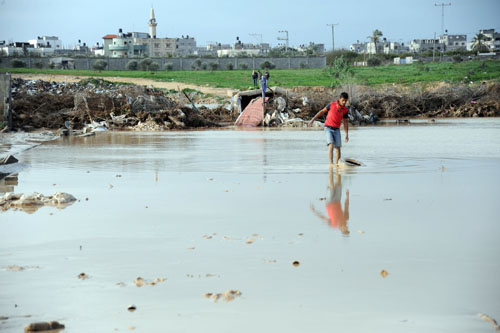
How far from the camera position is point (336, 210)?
10352 mm

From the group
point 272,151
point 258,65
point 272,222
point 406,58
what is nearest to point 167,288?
point 272,222

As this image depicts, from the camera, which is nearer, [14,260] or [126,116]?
[14,260]

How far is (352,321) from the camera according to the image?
5.48m

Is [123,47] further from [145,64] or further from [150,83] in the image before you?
[150,83]

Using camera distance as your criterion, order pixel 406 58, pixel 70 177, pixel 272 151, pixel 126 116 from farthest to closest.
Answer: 1. pixel 406 58
2. pixel 126 116
3. pixel 272 151
4. pixel 70 177

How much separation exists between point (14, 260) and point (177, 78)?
65.2 metres

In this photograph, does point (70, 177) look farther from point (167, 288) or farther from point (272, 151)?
point (167, 288)

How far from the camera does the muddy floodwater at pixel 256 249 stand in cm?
566

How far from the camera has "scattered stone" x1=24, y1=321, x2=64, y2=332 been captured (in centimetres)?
530

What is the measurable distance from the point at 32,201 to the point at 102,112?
72.3 ft

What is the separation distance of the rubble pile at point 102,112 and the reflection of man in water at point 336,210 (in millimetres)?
19628

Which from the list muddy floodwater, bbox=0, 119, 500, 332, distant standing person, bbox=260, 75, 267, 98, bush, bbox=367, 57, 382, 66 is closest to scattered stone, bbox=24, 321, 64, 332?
muddy floodwater, bbox=0, 119, 500, 332

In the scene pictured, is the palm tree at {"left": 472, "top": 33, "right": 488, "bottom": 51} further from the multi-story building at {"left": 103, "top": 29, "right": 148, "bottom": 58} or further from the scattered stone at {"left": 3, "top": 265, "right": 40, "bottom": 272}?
the scattered stone at {"left": 3, "top": 265, "right": 40, "bottom": 272}

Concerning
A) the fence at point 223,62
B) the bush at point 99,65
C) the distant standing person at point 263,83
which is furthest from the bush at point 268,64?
the distant standing person at point 263,83
